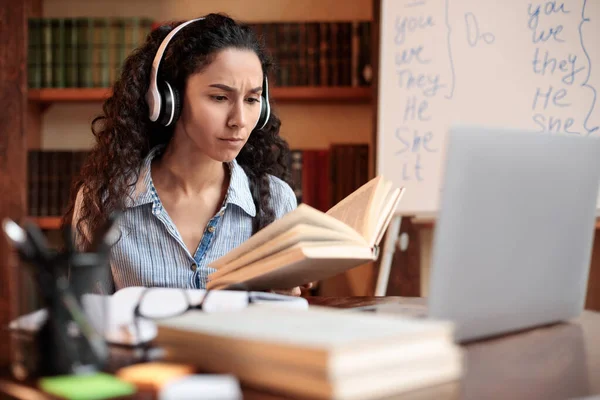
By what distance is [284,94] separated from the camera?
8.12 ft

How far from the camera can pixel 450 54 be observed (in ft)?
6.88

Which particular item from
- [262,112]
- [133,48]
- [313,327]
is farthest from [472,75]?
[313,327]

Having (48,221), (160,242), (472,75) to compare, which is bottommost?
(48,221)

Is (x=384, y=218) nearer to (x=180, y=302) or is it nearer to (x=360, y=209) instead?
(x=360, y=209)

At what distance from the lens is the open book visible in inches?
31.8

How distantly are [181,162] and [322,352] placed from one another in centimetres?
103

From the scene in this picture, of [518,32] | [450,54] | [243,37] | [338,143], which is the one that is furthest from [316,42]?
[243,37]

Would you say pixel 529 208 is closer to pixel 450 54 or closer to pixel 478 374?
pixel 478 374

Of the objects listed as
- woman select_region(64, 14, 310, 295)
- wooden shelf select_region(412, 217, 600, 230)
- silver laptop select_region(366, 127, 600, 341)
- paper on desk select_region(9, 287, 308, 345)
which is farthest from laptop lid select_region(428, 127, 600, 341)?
wooden shelf select_region(412, 217, 600, 230)

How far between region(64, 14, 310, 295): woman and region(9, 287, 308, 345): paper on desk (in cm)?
50

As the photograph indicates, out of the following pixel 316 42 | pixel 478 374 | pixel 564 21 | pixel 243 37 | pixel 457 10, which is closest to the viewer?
pixel 478 374

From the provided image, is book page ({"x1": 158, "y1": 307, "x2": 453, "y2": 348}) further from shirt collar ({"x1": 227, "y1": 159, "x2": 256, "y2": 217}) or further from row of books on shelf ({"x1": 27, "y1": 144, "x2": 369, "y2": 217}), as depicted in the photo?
row of books on shelf ({"x1": 27, "y1": 144, "x2": 369, "y2": 217})

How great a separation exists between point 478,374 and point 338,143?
195 centimetres

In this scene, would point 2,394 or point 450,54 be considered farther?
point 450,54
